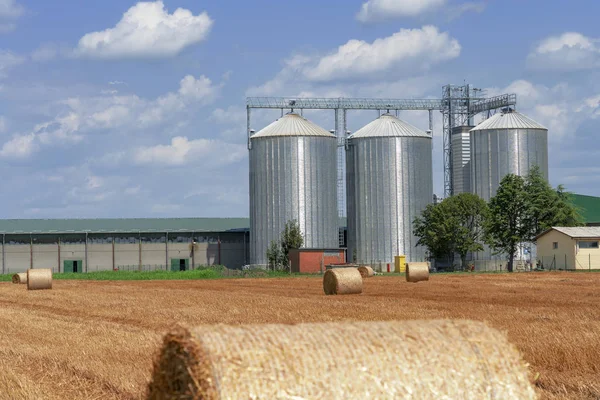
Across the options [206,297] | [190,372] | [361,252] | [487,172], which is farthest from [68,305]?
[487,172]

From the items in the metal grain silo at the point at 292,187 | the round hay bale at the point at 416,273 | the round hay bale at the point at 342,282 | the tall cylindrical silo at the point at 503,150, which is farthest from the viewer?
the tall cylindrical silo at the point at 503,150

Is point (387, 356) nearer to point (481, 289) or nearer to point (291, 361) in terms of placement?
point (291, 361)

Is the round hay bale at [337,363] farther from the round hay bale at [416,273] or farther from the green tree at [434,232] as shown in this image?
the green tree at [434,232]

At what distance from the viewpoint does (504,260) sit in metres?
77.1

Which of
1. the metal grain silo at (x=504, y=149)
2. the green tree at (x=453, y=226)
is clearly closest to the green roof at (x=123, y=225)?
the green tree at (x=453, y=226)

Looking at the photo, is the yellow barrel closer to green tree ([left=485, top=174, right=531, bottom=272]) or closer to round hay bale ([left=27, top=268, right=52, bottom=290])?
green tree ([left=485, top=174, right=531, bottom=272])

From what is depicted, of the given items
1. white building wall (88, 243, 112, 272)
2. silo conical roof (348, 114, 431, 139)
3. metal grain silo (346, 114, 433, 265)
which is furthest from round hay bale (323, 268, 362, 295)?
white building wall (88, 243, 112, 272)

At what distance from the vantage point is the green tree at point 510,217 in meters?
71.2

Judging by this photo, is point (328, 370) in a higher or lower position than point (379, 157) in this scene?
lower

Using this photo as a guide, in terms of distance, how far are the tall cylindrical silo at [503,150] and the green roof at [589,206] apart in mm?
9889

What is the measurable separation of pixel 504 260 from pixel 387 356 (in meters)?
A: 72.5

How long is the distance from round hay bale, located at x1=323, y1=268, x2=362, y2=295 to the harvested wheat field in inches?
41.5

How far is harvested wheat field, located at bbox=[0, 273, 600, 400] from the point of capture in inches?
439

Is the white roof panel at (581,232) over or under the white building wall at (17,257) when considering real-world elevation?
over
